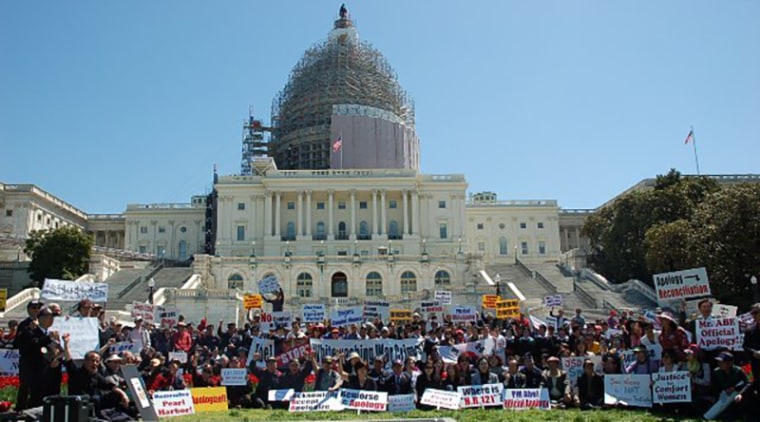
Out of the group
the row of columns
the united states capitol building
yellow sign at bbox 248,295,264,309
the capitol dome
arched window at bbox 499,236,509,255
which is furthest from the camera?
arched window at bbox 499,236,509,255

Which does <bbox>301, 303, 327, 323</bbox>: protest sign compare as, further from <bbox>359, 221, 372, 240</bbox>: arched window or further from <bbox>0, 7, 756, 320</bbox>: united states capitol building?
<bbox>359, 221, 372, 240</bbox>: arched window

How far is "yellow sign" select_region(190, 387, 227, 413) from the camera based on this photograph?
15.0m

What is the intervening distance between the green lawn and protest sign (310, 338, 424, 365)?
3688 millimetres

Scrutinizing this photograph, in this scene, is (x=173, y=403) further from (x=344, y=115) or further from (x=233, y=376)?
(x=344, y=115)

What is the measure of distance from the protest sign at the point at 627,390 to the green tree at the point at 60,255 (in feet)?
174

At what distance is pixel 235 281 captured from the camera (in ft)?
198

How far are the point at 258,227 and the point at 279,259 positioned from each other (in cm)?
2048

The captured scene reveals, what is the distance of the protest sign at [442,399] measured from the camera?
1480cm

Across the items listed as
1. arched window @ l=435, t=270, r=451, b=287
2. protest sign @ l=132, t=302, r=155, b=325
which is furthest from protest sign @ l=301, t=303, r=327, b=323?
arched window @ l=435, t=270, r=451, b=287

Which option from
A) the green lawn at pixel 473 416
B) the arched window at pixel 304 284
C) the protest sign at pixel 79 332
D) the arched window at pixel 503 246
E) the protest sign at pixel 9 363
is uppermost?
the arched window at pixel 503 246

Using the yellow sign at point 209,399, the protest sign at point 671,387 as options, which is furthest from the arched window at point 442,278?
the protest sign at point 671,387

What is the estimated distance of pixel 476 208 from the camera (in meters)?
94.1

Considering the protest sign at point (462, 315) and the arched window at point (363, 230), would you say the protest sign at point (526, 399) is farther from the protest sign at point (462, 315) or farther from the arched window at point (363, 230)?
the arched window at point (363, 230)

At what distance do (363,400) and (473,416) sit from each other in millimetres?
2619
